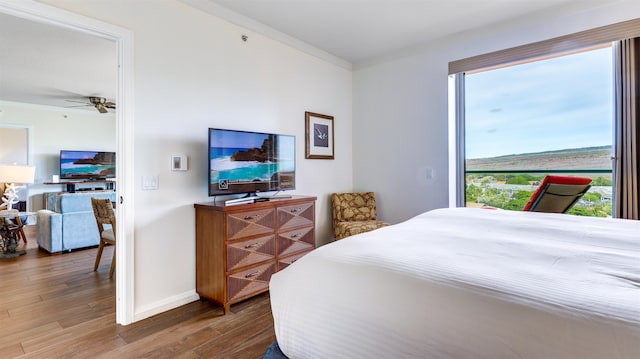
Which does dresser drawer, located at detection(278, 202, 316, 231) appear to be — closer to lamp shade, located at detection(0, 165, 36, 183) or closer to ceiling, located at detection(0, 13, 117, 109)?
ceiling, located at detection(0, 13, 117, 109)

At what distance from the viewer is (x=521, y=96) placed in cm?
342

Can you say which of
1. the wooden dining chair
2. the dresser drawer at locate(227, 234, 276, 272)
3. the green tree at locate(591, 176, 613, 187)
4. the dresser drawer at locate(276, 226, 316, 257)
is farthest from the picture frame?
the green tree at locate(591, 176, 613, 187)

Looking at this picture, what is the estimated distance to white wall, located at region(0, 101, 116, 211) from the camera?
6523 mm

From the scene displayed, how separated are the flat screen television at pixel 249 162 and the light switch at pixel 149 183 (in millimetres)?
409

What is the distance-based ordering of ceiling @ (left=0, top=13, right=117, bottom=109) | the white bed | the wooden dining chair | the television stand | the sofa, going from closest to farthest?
1. the white bed
2. ceiling @ (left=0, top=13, right=117, bottom=109)
3. the wooden dining chair
4. the sofa
5. the television stand

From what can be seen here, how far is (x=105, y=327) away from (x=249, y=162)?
161cm

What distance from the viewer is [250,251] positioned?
8.46 ft

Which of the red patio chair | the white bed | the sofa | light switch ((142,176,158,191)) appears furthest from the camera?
the sofa

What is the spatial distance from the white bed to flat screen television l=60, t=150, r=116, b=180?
26.8 ft

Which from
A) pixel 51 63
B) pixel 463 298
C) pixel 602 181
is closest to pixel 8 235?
pixel 51 63

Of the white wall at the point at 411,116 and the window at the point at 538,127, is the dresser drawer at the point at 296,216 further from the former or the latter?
the window at the point at 538,127

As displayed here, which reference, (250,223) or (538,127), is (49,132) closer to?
(250,223)

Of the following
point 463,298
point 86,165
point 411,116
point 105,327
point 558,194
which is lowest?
point 105,327

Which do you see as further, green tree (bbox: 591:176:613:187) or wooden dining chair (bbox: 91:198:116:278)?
wooden dining chair (bbox: 91:198:116:278)
